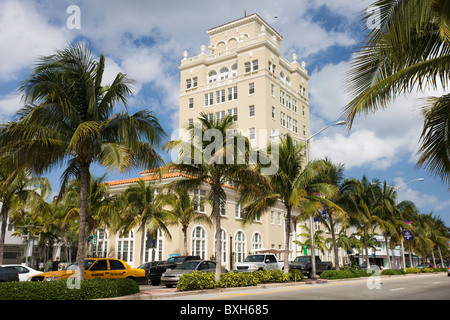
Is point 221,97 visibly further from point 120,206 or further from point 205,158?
point 205,158

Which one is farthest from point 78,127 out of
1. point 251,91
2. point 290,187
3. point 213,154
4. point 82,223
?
point 251,91

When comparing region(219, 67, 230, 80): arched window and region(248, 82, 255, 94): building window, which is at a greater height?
region(219, 67, 230, 80): arched window

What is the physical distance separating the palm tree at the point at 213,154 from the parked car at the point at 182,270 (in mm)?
2089

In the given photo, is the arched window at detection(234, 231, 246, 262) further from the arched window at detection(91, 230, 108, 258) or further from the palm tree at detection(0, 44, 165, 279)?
the palm tree at detection(0, 44, 165, 279)

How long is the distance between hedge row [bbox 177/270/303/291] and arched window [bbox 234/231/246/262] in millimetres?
19502

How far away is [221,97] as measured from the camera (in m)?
65.6

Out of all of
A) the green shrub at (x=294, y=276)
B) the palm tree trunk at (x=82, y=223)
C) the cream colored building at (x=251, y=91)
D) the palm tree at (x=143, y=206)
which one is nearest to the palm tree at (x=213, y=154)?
the palm tree trunk at (x=82, y=223)

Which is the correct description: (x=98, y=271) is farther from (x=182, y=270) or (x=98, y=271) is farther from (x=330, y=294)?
(x=330, y=294)

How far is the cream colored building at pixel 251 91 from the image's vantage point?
50225 millimetres

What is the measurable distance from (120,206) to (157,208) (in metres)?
3.17

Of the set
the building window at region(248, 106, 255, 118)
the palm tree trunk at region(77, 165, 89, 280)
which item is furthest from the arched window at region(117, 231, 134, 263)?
the building window at region(248, 106, 255, 118)

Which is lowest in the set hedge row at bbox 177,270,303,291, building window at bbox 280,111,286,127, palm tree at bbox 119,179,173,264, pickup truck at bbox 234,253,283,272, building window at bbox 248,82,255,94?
hedge row at bbox 177,270,303,291

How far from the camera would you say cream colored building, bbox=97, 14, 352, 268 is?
165 feet
